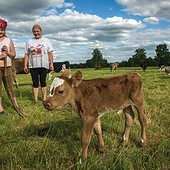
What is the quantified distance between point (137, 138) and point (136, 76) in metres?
1.32

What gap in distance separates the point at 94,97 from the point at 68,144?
1.04m

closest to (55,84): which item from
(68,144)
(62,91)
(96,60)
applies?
(62,91)

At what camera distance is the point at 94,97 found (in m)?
5.66

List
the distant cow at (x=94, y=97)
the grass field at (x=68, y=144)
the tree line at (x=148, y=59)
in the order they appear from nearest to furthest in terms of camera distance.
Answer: the grass field at (x=68, y=144) < the distant cow at (x=94, y=97) < the tree line at (x=148, y=59)

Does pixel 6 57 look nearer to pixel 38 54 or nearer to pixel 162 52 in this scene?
pixel 38 54

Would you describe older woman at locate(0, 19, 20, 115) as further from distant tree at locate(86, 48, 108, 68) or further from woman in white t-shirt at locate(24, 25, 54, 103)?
distant tree at locate(86, 48, 108, 68)

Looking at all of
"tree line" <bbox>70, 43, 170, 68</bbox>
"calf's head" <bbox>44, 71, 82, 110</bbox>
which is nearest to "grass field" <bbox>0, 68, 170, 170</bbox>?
"calf's head" <bbox>44, 71, 82, 110</bbox>

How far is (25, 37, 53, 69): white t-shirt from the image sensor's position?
10234mm

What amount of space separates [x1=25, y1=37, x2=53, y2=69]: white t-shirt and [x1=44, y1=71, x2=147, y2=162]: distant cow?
4.48 meters

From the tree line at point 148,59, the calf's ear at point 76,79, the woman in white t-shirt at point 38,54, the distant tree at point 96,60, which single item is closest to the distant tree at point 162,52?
the tree line at point 148,59

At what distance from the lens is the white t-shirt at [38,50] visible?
33.6 ft

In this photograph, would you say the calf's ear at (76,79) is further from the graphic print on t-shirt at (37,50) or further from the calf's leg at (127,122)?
the graphic print on t-shirt at (37,50)

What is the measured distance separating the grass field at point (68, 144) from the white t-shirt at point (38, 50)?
1.55m

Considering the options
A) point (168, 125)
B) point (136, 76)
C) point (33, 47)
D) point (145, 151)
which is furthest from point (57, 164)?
point (33, 47)
